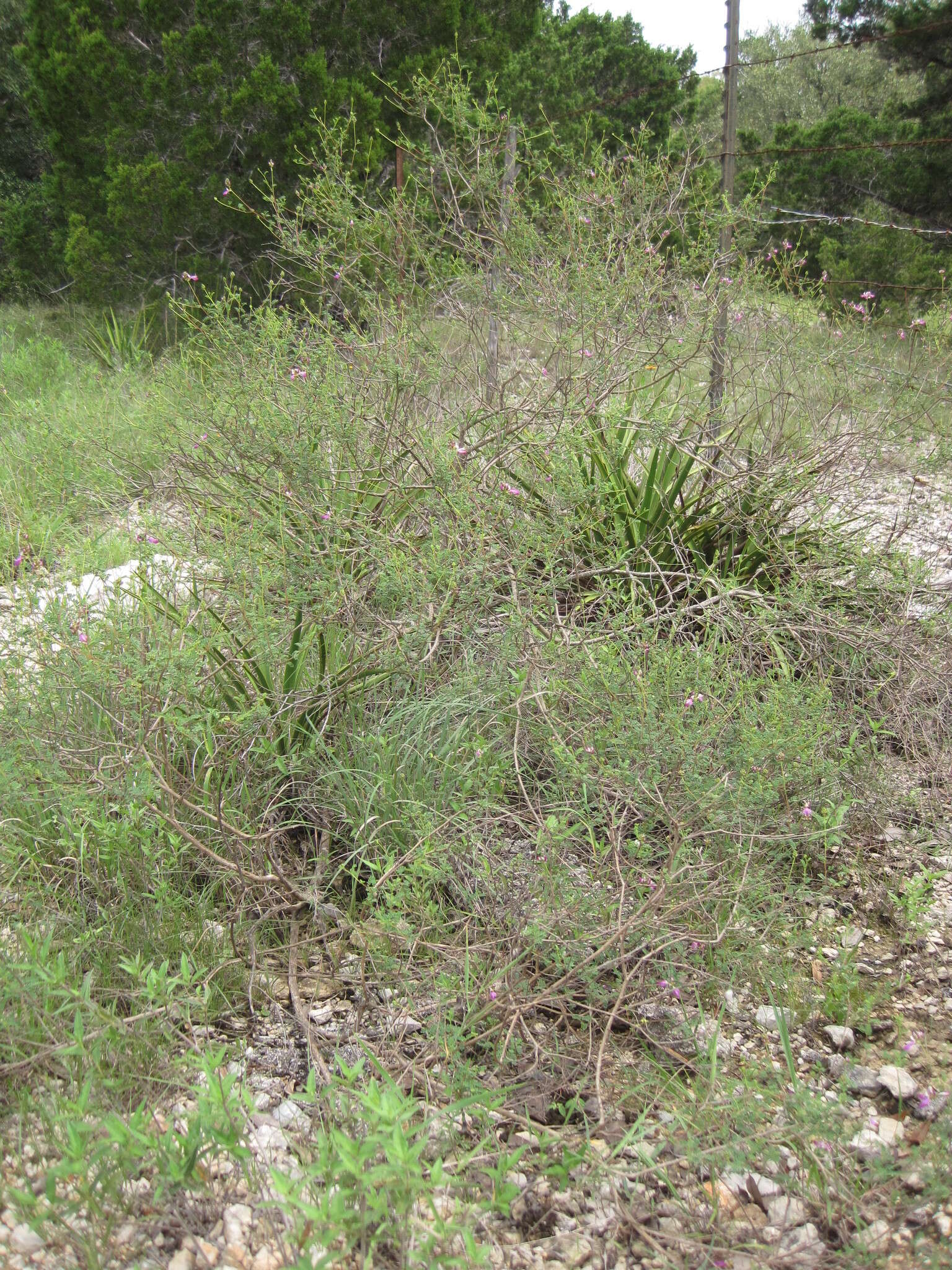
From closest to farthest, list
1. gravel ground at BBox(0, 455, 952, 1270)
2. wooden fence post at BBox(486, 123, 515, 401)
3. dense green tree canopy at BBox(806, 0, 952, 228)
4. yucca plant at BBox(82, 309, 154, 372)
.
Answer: gravel ground at BBox(0, 455, 952, 1270) → wooden fence post at BBox(486, 123, 515, 401) → yucca plant at BBox(82, 309, 154, 372) → dense green tree canopy at BBox(806, 0, 952, 228)

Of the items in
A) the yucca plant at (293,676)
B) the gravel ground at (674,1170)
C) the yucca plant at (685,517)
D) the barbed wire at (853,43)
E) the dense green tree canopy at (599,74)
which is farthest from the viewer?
the dense green tree canopy at (599,74)

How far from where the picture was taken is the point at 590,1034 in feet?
6.01

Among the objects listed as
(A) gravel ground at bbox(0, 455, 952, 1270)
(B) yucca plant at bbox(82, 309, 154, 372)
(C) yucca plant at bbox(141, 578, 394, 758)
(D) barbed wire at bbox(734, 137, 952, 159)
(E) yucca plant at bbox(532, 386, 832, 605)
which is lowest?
(A) gravel ground at bbox(0, 455, 952, 1270)

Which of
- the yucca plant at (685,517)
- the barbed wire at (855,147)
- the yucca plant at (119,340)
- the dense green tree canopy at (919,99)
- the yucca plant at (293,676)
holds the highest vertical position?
the dense green tree canopy at (919,99)

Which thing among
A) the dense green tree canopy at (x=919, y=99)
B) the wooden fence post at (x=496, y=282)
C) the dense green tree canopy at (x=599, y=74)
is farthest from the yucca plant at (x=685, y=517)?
the dense green tree canopy at (x=599, y=74)

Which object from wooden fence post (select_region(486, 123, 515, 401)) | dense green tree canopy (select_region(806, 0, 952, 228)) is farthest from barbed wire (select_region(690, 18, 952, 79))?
wooden fence post (select_region(486, 123, 515, 401))

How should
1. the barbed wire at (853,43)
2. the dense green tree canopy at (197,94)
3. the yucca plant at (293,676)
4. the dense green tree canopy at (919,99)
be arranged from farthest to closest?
the dense green tree canopy at (919,99) → the dense green tree canopy at (197,94) → the barbed wire at (853,43) → the yucca plant at (293,676)

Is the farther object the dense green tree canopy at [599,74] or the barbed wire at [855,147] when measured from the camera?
the dense green tree canopy at [599,74]

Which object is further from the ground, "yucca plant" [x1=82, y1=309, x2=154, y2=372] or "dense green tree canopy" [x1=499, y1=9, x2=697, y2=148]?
"dense green tree canopy" [x1=499, y1=9, x2=697, y2=148]

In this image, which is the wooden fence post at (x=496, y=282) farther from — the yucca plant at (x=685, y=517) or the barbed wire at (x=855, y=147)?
the barbed wire at (x=855, y=147)

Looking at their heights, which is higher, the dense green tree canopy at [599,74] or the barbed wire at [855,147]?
the dense green tree canopy at [599,74]

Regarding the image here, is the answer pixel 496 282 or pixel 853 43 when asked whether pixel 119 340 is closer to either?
pixel 496 282

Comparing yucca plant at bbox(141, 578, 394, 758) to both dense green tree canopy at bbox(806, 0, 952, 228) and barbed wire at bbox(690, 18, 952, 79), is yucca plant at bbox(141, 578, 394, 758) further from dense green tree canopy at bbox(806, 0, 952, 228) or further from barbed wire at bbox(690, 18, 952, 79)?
dense green tree canopy at bbox(806, 0, 952, 228)

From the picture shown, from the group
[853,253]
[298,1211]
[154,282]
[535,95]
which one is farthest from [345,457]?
[535,95]
